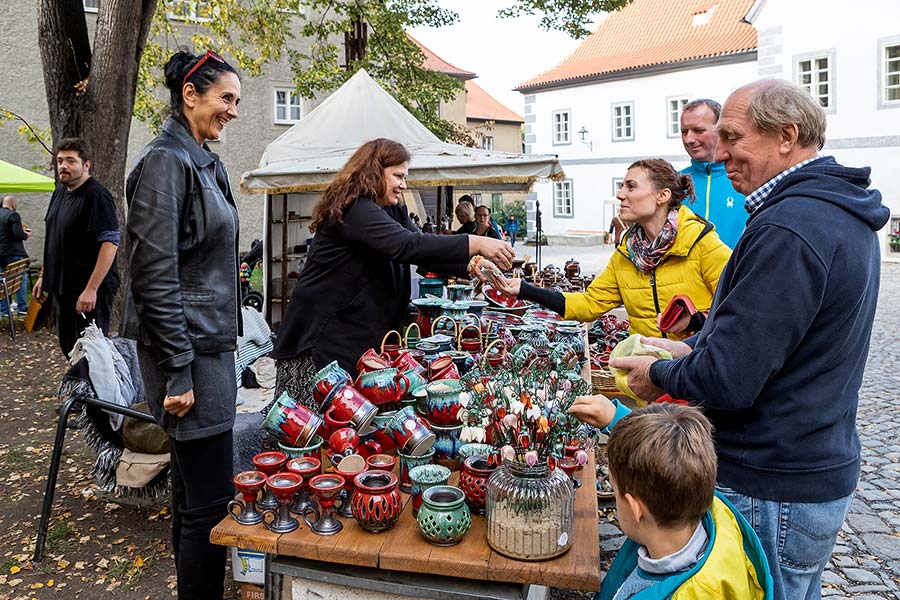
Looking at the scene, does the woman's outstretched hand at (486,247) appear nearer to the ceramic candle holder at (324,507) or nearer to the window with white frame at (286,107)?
the ceramic candle holder at (324,507)

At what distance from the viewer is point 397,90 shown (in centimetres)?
1307

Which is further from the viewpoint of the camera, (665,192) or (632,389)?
(665,192)

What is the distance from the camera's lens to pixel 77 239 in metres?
4.75

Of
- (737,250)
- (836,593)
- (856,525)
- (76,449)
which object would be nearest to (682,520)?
(737,250)

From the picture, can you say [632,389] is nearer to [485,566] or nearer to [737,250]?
[737,250]

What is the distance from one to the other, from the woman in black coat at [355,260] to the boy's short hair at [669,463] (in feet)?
5.12

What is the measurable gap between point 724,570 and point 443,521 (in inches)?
25.1

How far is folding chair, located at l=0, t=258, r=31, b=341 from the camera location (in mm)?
8805

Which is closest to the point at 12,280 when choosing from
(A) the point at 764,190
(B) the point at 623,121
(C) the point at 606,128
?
(A) the point at 764,190

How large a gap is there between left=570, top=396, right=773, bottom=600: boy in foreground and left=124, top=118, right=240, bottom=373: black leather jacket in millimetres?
1317

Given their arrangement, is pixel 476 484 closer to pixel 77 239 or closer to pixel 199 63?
pixel 199 63

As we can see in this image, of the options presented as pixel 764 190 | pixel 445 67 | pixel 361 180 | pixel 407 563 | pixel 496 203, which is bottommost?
pixel 407 563

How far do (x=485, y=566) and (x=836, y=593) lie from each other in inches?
84.4

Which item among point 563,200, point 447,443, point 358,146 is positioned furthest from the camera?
point 563,200
